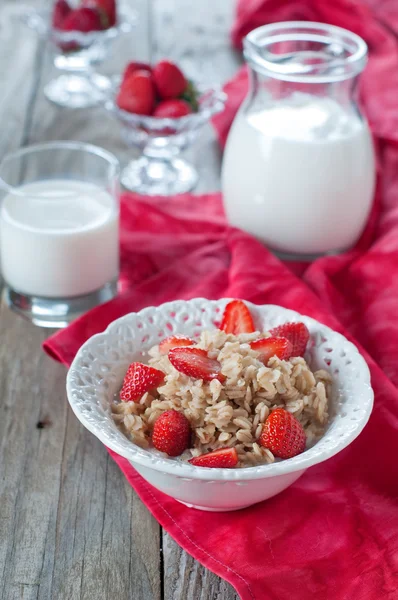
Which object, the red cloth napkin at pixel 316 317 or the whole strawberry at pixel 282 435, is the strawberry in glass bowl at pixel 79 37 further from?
the whole strawberry at pixel 282 435

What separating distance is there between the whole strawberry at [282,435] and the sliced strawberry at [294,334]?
0.16 meters

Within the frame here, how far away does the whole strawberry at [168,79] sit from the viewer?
164cm

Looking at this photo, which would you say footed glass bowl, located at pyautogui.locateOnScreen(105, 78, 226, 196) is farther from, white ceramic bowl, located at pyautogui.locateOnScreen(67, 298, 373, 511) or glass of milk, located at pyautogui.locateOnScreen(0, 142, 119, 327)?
white ceramic bowl, located at pyautogui.locateOnScreen(67, 298, 373, 511)

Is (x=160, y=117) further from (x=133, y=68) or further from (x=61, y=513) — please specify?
(x=61, y=513)

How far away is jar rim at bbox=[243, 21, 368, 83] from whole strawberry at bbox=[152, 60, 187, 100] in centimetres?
22

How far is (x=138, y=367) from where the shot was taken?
1023 mm

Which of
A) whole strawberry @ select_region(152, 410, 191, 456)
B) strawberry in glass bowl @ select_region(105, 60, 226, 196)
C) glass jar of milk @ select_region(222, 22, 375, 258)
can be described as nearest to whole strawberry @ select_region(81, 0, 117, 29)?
strawberry in glass bowl @ select_region(105, 60, 226, 196)

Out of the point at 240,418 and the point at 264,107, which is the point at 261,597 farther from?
the point at 264,107

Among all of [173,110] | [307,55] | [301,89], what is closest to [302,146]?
[301,89]

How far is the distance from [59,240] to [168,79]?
496mm

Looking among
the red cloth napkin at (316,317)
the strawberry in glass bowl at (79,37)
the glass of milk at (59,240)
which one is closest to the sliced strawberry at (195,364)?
the red cloth napkin at (316,317)

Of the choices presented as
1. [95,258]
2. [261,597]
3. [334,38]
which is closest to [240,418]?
[261,597]

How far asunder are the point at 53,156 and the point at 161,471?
73 cm

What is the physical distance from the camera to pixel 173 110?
1.62 m
